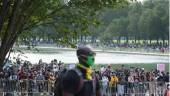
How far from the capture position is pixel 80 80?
21.6 feet

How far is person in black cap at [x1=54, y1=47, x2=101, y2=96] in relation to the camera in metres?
6.55

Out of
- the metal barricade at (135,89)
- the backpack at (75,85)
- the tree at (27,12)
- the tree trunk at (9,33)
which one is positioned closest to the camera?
the backpack at (75,85)

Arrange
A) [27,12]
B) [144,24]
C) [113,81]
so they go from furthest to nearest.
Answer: [144,24] → [113,81] → [27,12]

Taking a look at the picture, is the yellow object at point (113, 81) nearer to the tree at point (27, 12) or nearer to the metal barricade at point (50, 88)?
the metal barricade at point (50, 88)

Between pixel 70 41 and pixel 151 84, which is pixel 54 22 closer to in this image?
pixel 70 41

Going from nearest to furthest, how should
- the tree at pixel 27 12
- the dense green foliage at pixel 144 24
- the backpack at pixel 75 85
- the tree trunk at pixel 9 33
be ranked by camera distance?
1. the backpack at pixel 75 85
2. the tree trunk at pixel 9 33
3. the tree at pixel 27 12
4. the dense green foliage at pixel 144 24

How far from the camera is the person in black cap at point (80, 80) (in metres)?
6.55

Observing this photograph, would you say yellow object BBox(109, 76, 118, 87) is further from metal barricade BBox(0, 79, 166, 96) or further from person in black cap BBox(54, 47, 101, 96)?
person in black cap BBox(54, 47, 101, 96)

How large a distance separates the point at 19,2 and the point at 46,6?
2.32 metres

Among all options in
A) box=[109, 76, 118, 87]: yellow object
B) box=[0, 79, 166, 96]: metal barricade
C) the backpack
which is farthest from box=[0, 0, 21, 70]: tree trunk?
box=[109, 76, 118, 87]: yellow object

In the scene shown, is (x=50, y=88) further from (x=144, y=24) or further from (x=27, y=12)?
(x=144, y=24)

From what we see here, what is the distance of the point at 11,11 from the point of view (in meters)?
15.2

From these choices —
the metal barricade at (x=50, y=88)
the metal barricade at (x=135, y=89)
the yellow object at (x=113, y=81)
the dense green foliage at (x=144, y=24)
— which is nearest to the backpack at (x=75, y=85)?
the metal barricade at (x=50, y=88)

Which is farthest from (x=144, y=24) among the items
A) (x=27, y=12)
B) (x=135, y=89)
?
(x=27, y=12)
